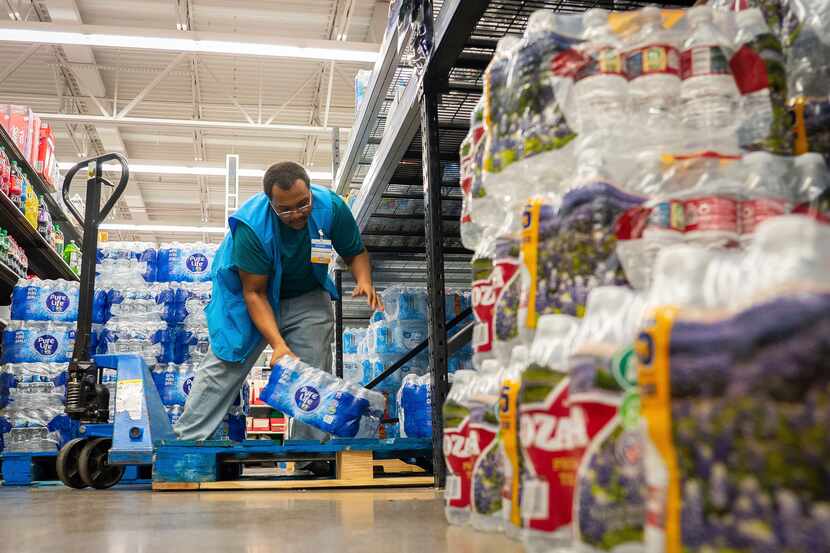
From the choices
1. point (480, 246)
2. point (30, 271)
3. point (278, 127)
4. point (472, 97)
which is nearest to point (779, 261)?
point (480, 246)

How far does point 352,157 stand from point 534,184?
13.8ft

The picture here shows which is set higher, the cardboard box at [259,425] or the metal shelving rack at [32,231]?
the metal shelving rack at [32,231]

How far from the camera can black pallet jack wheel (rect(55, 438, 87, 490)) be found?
4.25 m

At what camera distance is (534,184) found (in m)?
1.59

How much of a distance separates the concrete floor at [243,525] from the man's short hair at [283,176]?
1437 millimetres

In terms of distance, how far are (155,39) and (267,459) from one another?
5.79m

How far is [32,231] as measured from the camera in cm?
621

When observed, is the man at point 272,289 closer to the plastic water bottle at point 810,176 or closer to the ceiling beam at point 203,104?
the plastic water bottle at point 810,176

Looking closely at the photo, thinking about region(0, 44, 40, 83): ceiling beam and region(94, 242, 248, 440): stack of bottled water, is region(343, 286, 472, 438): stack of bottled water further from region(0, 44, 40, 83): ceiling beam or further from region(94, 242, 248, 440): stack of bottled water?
region(0, 44, 40, 83): ceiling beam

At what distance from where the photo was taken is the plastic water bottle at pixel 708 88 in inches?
53.1

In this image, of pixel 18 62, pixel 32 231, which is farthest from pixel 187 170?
pixel 32 231

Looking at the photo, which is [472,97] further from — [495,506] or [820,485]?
[820,485]

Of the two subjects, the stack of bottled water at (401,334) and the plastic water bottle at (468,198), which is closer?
the plastic water bottle at (468,198)

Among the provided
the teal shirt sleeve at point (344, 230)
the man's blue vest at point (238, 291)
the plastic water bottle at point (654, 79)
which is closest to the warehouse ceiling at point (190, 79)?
the teal shirt sleeve at point (344, 230)
